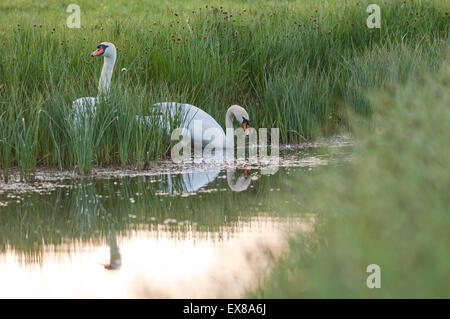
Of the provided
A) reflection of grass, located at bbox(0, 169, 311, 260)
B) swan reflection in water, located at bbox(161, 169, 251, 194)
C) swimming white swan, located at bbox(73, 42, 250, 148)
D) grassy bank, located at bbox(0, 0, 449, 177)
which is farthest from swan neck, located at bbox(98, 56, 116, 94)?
reflection of grass, located at bbox(0, 169, 311, 260)

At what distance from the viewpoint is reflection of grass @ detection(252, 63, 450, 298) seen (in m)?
3.54

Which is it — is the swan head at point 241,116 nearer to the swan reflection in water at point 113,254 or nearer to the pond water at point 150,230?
the pond water at point 150,230

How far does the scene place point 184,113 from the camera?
9797mm

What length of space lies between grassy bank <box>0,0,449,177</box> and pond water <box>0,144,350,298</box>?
48cm

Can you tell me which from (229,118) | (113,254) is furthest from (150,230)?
(229,118)

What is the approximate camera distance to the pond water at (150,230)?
210 inches

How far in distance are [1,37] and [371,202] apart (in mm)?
8722

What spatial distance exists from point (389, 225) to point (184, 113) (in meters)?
6.26

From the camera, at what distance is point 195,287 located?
5.07 m

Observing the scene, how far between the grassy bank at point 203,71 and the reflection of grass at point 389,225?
168 inches
